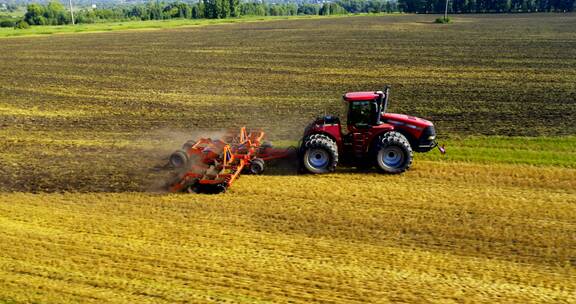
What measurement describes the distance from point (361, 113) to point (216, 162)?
144 inches

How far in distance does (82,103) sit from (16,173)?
8.74m

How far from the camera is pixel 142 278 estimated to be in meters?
7.75

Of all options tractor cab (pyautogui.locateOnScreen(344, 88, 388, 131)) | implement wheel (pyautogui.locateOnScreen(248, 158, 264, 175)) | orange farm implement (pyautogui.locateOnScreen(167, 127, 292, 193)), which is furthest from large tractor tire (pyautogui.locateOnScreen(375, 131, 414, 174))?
implement wheel (pyautogui.locateOnScreen(248, 158, 264, 175))

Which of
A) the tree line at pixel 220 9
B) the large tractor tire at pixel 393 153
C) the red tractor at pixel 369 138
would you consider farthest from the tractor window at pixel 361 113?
the tree line at pixel 220 9

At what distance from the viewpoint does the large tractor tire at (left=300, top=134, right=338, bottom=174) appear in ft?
37.9

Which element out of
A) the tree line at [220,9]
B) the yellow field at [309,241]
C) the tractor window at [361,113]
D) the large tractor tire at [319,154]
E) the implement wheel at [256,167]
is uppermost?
the tree line at [220,9]

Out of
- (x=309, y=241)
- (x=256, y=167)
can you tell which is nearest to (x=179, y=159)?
(x=256, y=167)

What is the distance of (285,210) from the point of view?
10133mm

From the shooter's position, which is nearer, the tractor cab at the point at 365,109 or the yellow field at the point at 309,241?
the yellow field at the point at 309,241

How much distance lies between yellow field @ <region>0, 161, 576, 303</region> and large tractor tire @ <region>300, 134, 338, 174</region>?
0.32 meters

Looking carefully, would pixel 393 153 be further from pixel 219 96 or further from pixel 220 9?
pixel 220 9

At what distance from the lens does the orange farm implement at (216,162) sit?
36.5 feet

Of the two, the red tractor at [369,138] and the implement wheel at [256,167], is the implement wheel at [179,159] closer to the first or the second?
the implement wheel at [256,167]

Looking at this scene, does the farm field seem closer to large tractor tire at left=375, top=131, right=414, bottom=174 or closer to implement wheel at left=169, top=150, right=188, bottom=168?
large tractor tire at left=375, top=131, right=414, bottom=174
